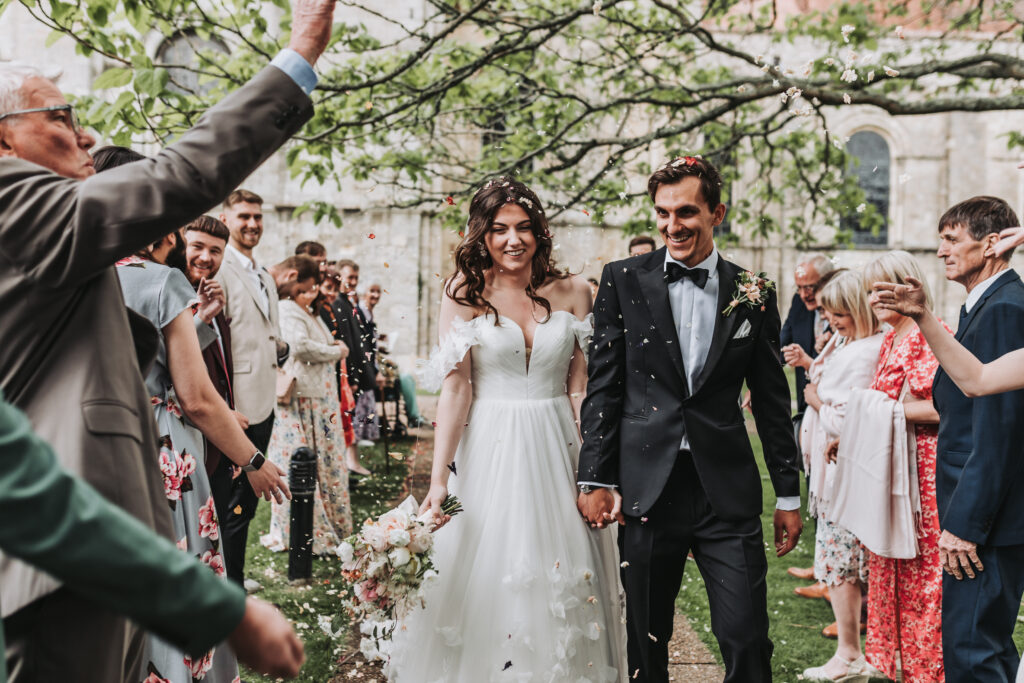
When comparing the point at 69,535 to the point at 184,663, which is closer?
the point at 69,535

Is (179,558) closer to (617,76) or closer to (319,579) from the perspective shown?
(319,579)

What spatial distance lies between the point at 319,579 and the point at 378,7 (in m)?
17.9

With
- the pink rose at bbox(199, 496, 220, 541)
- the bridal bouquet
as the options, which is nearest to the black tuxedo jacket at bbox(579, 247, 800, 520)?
the bridal bouquet

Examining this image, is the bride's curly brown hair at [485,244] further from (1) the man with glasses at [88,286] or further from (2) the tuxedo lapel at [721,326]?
(1) the man with glasses at [88,286]

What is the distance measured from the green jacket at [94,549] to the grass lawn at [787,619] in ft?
12.8

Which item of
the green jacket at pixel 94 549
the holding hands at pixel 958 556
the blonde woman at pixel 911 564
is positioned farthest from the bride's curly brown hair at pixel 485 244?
the green jacket at pixel 94 549

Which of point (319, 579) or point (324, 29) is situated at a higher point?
point (324, 29)

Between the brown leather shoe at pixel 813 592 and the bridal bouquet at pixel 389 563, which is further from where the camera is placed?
the brown leather shoe at pixel 813 592

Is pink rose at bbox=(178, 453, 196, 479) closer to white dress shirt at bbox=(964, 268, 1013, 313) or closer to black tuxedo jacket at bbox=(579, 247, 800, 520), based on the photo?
black tuxedo jacket at bbox=(579, 247, 800, 520)

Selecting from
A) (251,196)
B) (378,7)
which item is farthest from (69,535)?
(378,7)

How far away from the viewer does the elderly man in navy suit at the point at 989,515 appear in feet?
10.1

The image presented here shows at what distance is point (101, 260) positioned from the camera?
173 cm

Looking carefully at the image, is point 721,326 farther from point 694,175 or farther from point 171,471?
point 171,471

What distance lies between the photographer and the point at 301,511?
5797 mm
